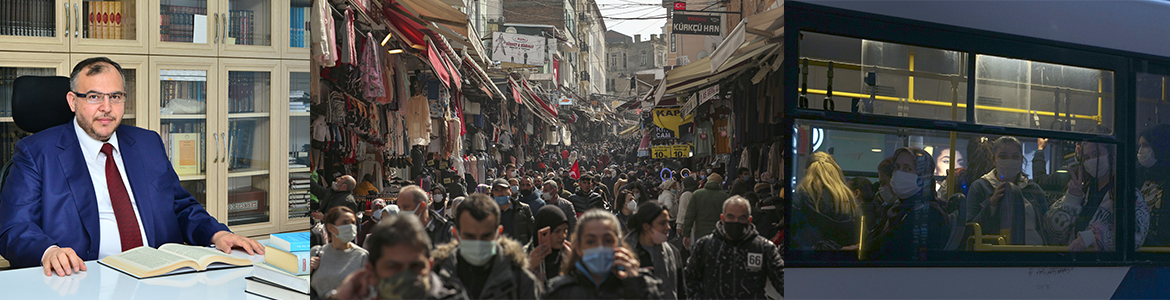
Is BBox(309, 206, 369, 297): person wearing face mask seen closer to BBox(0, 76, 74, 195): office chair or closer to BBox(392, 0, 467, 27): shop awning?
BBox(392, 0, 467, 27): shop awning

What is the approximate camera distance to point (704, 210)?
37.8 inches

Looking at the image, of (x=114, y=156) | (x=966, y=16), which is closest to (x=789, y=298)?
(x=966, y=16)

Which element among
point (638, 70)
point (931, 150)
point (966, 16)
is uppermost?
point (966, 16)

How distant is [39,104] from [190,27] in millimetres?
1859

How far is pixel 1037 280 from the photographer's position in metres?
1.79

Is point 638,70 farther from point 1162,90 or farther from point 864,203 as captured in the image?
point 1162,90

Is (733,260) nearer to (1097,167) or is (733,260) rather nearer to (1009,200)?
(1009,200)

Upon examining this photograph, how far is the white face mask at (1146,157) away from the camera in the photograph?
201cm

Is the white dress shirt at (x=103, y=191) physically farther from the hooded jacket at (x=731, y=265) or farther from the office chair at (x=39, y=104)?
the hooded jacket at (x=731, y=265)

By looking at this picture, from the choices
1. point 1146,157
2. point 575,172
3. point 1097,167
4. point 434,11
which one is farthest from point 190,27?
point 1146,157

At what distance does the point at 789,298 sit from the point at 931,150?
2.08ft

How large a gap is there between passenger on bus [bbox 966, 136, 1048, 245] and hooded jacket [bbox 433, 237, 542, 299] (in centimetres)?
137

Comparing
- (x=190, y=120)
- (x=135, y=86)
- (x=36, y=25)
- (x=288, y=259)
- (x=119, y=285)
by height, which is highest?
(x=36, y=25)

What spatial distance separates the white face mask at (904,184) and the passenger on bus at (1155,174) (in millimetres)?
1073
